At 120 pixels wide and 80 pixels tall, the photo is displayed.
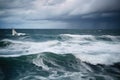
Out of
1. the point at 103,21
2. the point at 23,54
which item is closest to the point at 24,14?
the point at 23,54

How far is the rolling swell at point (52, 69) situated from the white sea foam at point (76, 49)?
8 cm

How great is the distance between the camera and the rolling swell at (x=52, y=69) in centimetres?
272

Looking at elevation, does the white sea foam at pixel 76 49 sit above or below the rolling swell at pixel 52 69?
above

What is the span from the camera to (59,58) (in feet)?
9.64

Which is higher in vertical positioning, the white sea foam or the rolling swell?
the white sea foam

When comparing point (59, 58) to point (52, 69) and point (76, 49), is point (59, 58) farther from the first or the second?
point (76, 49)

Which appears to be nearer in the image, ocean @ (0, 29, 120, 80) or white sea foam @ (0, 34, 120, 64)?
ocean @ (0, 29, 120, 80)

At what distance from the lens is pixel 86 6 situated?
304 centimetres

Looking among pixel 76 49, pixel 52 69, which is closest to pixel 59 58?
pixel 52 69

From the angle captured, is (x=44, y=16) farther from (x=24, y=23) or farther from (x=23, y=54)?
(x=23, y=54)

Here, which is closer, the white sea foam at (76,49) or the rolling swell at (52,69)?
the rolling swell at (52,69)

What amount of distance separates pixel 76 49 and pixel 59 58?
1.12ft

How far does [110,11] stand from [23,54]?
1.81 meters

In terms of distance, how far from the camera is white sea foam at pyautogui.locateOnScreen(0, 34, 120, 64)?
2.95 meters
